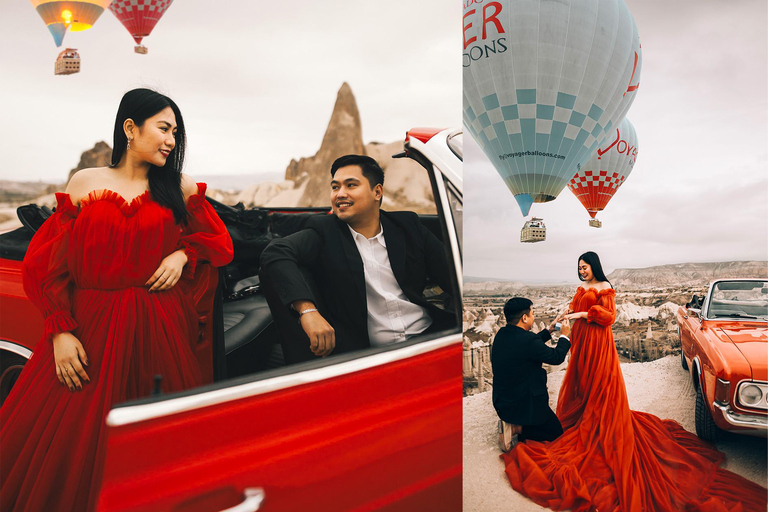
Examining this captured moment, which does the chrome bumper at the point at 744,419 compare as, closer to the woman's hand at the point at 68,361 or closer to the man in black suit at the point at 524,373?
the man in black suit at the point at 524,373

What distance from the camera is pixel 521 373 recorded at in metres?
2.82

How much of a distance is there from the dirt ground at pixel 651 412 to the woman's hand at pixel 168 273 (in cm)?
183

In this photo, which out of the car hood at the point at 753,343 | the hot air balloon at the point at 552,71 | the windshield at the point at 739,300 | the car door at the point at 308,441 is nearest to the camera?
the car door at the point at 308,441

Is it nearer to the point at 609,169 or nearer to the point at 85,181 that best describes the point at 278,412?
the point at 85,181

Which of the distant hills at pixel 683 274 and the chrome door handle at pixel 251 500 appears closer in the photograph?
the chrome door handle at pixel 251 500

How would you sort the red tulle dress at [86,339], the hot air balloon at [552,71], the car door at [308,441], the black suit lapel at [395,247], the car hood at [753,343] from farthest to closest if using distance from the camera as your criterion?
the hot air balloon at [552,71], the car hood at [753,343], the black suit lapel at [395,247], the red tulle dress at [86,339], the car door at [308,441]

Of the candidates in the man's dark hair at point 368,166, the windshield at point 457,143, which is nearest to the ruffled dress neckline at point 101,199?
the man's dark hair at point 368,166

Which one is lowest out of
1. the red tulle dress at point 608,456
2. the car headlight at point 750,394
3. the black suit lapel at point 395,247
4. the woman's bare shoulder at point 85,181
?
the red tulle dress at point 608,456

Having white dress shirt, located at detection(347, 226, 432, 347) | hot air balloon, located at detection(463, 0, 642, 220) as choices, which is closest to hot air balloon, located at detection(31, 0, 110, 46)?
white dress shirt, located at detection(347, 226, 432, 347)

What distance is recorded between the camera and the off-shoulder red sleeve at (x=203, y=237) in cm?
182

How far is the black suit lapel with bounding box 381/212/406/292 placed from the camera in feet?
7.18

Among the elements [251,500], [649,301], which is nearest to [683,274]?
[649,301]

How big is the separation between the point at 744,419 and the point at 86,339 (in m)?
2.74

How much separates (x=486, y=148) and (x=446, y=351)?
1.54 metres
